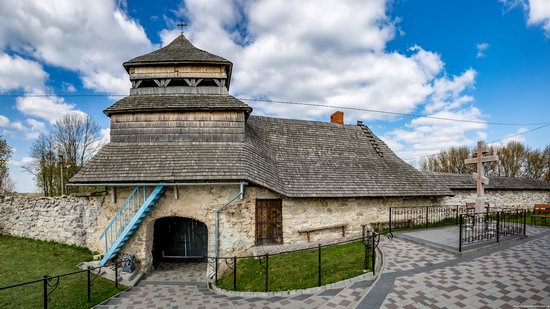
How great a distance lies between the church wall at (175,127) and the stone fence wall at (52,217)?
9.97 ft

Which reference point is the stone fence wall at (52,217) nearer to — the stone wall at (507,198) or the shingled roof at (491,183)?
the shingled roof at (491,183)

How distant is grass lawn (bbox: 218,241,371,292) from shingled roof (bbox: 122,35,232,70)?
963 cm

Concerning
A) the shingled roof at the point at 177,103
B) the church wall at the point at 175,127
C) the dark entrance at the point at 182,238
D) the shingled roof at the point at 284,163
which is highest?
the shingled roof at the point at 177,103

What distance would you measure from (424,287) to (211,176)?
749 cm

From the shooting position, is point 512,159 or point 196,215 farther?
point 512,159

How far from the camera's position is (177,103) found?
12.2 meters

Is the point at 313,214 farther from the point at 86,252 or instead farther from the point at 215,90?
the point at 86,252

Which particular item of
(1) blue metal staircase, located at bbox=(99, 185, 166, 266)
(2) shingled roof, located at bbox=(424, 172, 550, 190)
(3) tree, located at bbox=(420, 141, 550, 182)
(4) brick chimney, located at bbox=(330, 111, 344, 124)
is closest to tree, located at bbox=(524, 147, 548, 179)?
(3) tree, located at bbox=(420, 141, 550, 182)

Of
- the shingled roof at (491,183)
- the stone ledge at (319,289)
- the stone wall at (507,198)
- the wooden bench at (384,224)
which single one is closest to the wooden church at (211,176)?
the wooden bench at (384,224)

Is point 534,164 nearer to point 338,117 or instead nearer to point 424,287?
point 338,117

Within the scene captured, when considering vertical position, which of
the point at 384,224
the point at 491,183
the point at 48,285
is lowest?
the point at 48,285

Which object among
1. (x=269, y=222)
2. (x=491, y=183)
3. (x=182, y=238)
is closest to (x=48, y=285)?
(x=182, y=238)

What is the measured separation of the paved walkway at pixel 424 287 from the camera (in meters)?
5.69

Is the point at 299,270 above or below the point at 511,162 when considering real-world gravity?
below
